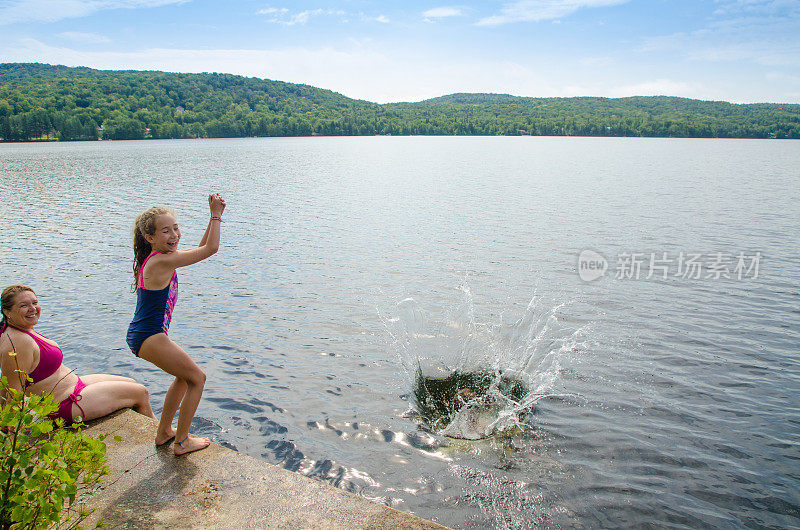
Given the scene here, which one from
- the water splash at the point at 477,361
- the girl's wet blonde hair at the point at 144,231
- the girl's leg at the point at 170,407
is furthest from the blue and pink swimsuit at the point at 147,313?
the water splash at the point at 477,361

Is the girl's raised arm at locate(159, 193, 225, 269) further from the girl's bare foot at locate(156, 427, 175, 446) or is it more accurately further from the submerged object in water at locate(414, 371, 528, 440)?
the submerged object in water at locate(414, 371, 528, 440)

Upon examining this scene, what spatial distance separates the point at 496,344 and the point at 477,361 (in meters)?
0.98

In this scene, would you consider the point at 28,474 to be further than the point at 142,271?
No

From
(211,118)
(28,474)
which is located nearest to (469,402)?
(28,474)

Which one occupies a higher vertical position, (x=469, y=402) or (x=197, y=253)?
(x=197, y=253)

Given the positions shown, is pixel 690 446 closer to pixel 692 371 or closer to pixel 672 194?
pixel 692 371

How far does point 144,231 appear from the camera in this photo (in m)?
4.77

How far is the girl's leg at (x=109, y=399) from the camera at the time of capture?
5.69 m

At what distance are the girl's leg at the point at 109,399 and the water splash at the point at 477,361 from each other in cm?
376

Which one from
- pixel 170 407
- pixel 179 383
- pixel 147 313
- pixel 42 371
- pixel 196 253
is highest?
pixel 196 253

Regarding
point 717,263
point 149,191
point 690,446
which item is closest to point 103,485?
point 690,446

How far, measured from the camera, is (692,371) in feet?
30.3

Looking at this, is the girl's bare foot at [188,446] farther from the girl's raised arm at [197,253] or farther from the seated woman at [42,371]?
the girl's raised arm at [197,253]

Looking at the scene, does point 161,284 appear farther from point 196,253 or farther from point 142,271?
point 196,253
